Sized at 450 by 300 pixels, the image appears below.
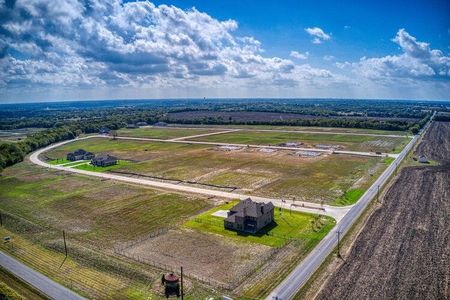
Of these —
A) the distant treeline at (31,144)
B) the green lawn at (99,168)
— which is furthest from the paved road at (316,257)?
the distant treeline at (31,144)

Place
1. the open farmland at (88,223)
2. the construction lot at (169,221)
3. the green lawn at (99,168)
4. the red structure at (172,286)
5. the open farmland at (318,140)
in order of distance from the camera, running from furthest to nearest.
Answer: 1. the open farmland at (318,140)
2. the green lawn at (99,168)
3. the construction lot at (169,221)
4. the open farmland at (88,223)
5. the red structure at (172,286)

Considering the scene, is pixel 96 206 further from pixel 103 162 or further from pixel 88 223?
pixel 103 162

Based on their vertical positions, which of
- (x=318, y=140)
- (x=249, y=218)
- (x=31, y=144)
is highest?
(x=249, y=218)

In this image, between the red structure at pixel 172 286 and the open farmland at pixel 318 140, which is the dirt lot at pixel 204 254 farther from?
the open farmland at pixel 318 140

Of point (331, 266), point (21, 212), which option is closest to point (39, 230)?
point (21, 212)

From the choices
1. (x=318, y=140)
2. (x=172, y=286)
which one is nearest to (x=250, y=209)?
(x=172, y=286)
